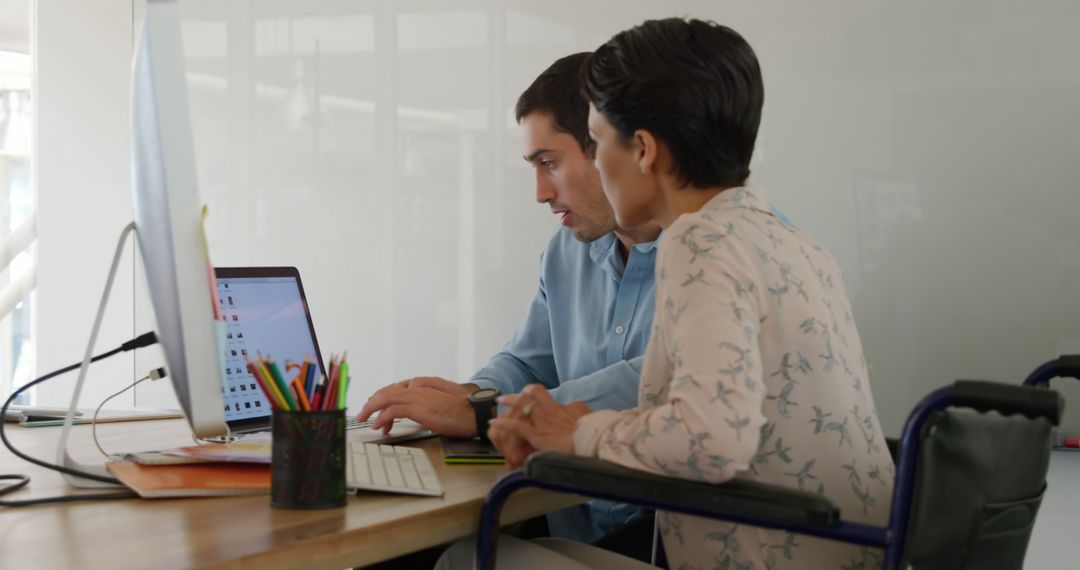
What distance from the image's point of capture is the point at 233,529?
3.18 feet

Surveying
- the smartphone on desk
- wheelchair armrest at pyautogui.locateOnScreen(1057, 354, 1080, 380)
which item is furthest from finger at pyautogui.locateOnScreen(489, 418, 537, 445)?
wheelchair armrest at pyautogui.locateOnScreen(1057, 354, 1080, 380)

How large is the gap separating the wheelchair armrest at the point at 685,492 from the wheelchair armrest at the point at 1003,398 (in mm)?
150

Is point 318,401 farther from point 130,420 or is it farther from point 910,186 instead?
point 910,186

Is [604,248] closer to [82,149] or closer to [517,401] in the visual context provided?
[517,401]

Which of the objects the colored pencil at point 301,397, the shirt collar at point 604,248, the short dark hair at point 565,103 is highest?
the short dark hair at point 565,103

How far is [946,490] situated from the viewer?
986 mm

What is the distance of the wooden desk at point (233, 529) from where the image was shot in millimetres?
875

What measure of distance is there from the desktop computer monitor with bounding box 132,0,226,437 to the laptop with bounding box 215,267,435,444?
0.51 metres

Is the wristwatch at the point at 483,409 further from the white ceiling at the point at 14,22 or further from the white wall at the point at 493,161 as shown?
the white ceiling at the point at 14,22

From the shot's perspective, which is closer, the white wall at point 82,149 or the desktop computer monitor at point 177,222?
the desktop computer monitor at point 177,222

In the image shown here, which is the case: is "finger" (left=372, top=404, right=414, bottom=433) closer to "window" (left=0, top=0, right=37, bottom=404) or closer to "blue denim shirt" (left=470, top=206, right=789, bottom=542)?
"blue denim shirt" (left=470, top=206, right=789, bottom=542)

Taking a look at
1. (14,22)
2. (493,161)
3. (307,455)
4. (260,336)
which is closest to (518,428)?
(307,455)

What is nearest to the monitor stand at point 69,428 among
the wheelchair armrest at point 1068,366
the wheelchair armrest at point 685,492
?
the wheelchair armrest at point 685,492

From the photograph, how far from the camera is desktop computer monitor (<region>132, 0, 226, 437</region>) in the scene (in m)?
0.96
